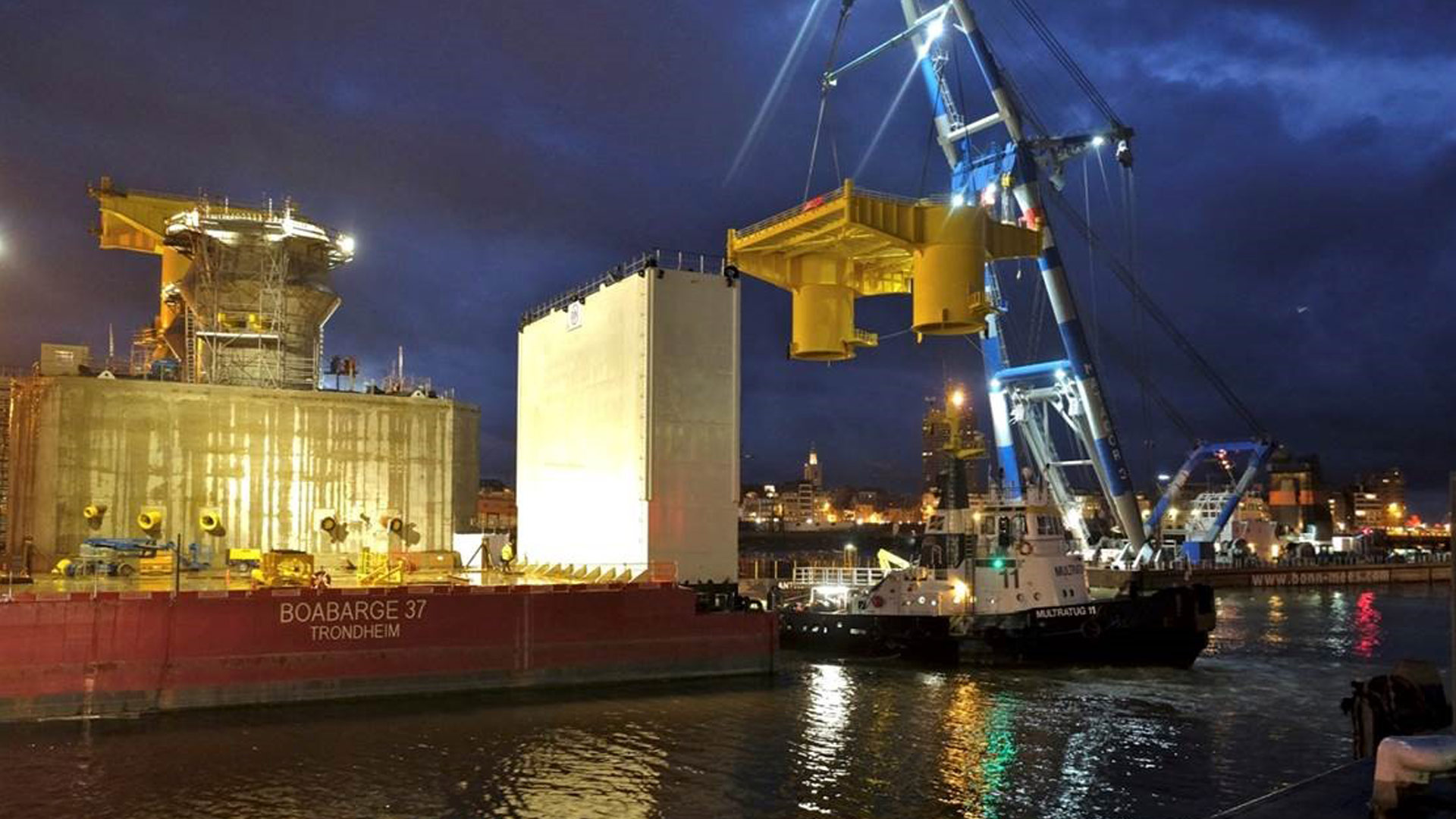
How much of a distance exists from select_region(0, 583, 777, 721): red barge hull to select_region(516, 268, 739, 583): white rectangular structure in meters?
1.56

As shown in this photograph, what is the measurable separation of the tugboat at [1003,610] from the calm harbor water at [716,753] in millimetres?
2328

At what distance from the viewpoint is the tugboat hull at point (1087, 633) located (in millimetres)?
26109

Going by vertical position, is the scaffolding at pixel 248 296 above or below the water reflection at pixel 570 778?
above

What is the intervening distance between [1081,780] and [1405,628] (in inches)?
1291

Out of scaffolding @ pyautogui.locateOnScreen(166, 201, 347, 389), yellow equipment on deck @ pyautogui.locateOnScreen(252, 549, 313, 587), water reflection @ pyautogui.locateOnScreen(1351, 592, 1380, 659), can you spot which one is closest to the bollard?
yellow equipment on deck @ pyautogui.locateOnScreen(252, 549, 313, 587)

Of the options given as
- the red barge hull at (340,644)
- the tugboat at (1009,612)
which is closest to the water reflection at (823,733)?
the red barge hull at (340,644)

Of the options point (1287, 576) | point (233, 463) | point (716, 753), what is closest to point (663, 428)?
point (716, 753)

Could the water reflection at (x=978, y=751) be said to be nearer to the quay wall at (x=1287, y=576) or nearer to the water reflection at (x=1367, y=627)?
the water reflection at (x=1367, y=627)

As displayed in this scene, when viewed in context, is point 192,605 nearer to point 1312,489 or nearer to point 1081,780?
point 1081,780

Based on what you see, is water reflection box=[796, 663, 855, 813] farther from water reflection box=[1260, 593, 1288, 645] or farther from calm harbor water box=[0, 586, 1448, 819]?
water reflection box=[1260, 593, 1288, 645]

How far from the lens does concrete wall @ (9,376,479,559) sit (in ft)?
83.0

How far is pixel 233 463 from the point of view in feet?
88.7

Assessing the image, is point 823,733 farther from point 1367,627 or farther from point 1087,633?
point 1367,627

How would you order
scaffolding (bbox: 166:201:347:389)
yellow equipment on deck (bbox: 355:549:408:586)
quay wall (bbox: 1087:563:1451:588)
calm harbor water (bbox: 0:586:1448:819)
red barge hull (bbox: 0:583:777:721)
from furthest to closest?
quay wall (bbox: 1087:563:1451:588) < scaffolding (bbox: 166:201:347:389) < yellow equipment on deck (bbox: 355:549:408:586) < red barge hull (bbox: 0:583:777:721) < calm harbor water (bbox: 0:586:1448:819)
